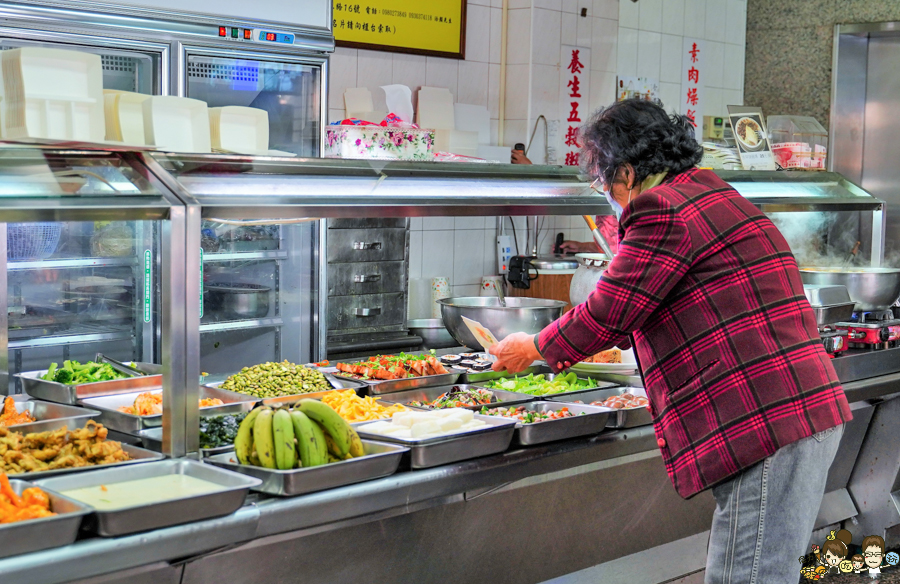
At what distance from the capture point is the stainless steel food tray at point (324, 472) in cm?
210

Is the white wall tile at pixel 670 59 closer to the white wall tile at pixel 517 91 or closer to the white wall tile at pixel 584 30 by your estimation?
the white wall tile at pixel 584 30

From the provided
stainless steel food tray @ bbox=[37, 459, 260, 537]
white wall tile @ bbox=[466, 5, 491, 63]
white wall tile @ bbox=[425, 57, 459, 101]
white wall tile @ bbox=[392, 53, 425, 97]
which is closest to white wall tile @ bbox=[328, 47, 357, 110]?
white wall tile @ bbox=[392, 53, 425, 97]

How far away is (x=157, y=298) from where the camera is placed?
14.7 feet

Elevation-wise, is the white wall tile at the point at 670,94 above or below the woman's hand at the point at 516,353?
above

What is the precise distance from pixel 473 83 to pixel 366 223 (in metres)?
1.57

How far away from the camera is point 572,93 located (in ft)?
21.6

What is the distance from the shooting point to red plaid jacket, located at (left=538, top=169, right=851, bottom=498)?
2250mm

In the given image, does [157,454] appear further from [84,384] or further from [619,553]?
[619,553]

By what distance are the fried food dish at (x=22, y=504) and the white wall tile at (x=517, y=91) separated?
16.1ft

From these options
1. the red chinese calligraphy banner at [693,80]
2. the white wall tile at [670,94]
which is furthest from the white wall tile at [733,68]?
the white wall tile at [670,94]

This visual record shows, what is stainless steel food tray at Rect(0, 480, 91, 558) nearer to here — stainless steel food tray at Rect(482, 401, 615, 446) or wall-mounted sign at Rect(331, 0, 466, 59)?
stainless steel food tray at Rect(482, 401, 615, 446)

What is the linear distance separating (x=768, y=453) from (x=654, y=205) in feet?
2.15

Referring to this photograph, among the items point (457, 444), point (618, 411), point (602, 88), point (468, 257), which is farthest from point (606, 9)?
point (457, 444)

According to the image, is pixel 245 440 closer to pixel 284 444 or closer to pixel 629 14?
pixel 284 444
